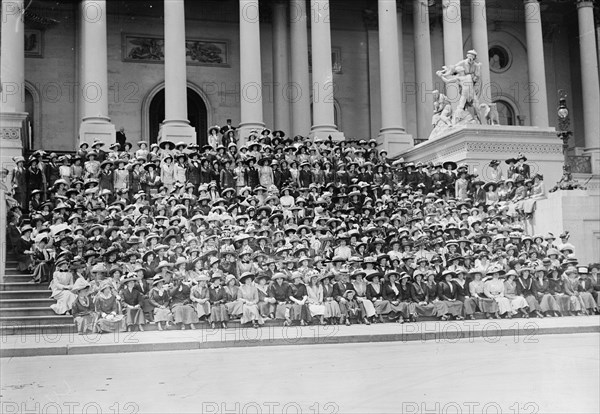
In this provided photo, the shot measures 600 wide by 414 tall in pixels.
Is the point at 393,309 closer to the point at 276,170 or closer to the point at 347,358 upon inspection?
the point at 347,358

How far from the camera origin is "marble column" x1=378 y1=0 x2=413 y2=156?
105 feet

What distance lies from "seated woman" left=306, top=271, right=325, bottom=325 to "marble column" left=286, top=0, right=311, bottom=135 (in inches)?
674

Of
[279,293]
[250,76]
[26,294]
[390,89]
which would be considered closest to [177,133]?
[250,76]

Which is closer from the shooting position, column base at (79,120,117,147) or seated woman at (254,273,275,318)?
seated woman at (254,273,275,318)

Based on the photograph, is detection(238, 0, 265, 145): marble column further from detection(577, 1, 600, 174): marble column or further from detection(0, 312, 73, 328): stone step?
detection(577, 1, 600, 174): marble column

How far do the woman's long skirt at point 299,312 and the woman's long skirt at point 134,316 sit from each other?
2838 millimetres

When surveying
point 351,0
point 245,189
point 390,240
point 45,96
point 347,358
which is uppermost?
point 351,0

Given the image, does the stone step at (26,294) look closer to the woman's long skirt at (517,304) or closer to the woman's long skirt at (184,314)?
the woman's long skirt at (184,314)

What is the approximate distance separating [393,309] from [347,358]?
17.0ft

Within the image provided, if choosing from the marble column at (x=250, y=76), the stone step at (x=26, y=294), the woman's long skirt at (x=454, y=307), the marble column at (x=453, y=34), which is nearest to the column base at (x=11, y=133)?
the marble column at (x=250, y=76)

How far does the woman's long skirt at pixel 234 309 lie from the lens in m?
16.5

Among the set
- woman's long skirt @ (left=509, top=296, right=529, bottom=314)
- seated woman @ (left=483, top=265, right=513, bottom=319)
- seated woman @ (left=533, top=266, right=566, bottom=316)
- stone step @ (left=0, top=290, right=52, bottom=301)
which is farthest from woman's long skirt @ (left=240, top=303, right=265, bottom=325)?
seated woman @ (left=533, top=266, right=566, bottom=316)

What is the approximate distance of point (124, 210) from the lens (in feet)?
66.5

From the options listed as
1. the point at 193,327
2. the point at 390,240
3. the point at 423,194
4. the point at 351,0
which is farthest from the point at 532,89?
the point at 193,327
